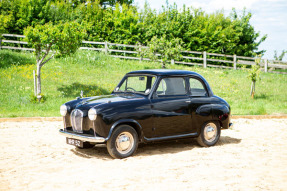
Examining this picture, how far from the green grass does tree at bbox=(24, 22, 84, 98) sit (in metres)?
1.64

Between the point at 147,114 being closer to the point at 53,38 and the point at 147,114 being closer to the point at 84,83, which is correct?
the point at 53,38

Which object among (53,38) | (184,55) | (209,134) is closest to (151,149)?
(209,134)

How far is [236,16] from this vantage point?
34812mm

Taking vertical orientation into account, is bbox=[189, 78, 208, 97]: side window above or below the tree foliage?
below

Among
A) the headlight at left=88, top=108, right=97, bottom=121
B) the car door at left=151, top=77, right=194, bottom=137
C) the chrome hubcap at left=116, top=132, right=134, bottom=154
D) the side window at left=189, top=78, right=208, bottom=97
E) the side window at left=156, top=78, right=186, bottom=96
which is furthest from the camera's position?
the side window at left=189, top=78, right=208, bottom=97

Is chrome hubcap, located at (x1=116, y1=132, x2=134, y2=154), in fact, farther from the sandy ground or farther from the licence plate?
the licence plate

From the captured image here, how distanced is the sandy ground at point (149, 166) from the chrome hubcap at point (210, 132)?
0.30m

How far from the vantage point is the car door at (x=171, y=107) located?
7457mm

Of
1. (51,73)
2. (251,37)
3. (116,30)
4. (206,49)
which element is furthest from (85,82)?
(251,37)

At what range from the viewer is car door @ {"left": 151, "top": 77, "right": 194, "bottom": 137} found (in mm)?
7457

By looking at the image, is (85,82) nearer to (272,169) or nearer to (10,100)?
(10,100)

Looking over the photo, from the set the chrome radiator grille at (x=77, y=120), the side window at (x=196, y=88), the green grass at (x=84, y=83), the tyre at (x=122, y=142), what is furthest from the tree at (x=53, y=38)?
the tyre at (x=122, y=142)

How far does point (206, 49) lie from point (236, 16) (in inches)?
283

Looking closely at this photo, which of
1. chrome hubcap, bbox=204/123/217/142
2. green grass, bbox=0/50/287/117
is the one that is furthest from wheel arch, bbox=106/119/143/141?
green grass, bbox=0/50/287/117
